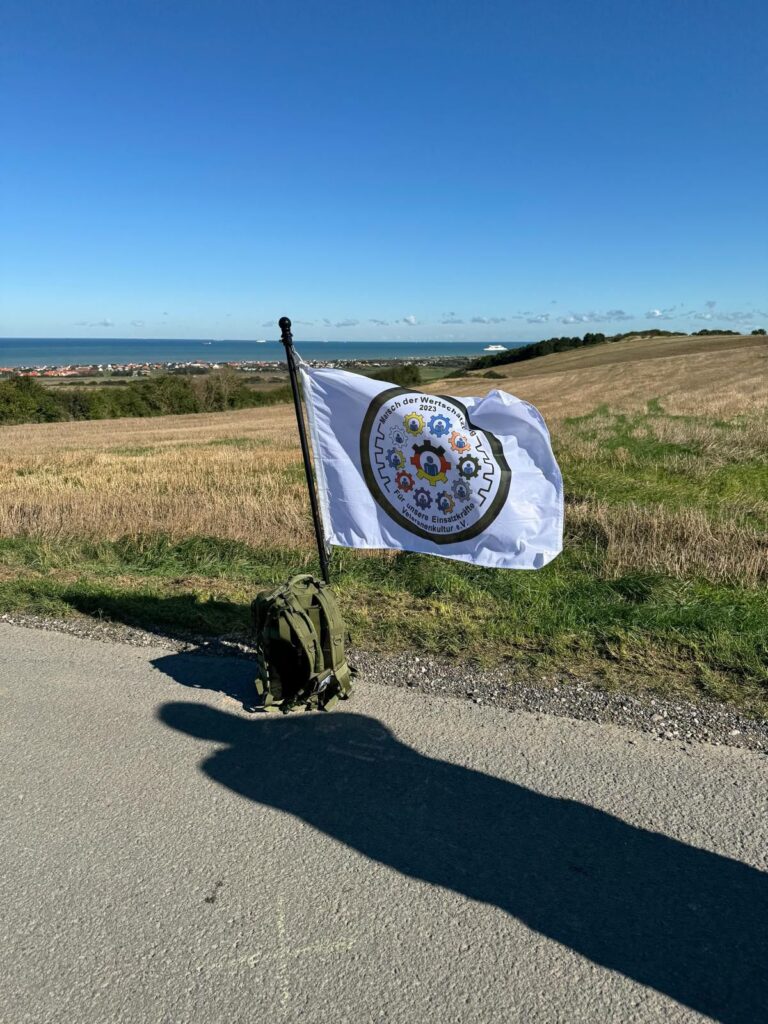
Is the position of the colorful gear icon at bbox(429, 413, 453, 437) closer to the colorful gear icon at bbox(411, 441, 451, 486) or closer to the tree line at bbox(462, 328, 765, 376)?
the colorful gear icon at bbox(411, 441, 451, 486)

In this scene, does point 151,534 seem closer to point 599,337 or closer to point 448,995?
point 448,995

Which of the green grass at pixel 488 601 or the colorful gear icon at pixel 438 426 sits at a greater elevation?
the colorful gear icon at pixel 438 426

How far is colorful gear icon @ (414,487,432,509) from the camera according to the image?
4.99 meters

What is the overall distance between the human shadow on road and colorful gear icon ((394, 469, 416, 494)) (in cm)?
175

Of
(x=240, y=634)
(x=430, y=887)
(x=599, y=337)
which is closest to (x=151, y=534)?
(x=240, y=634)

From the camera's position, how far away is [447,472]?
4902 millimetres

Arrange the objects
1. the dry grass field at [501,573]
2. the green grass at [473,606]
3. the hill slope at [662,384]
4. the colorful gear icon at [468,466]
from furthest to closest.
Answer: the hill slope at [662,384]
the dry grass field at [501,573]
the colorful gear icon at [468,466]
the green grass at [473,606]

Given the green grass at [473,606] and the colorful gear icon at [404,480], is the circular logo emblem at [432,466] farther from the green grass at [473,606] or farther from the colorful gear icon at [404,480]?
the green grass at [473,606]

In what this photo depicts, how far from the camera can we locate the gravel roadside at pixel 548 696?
3840 millimetres

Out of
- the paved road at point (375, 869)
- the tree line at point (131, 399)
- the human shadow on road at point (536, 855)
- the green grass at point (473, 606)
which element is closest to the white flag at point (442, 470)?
the green grass at point (473, 606)

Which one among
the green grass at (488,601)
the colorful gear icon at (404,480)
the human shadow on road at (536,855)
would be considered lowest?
the human shadow on road at (536,855)

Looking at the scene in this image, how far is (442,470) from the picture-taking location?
4.91 meters

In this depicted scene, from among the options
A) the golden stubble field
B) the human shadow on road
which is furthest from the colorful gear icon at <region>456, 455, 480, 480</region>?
the golden stubble field

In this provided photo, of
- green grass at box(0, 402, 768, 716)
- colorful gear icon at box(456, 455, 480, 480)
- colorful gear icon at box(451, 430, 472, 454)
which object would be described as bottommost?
green grass at box(0, 402, 768, 716)
